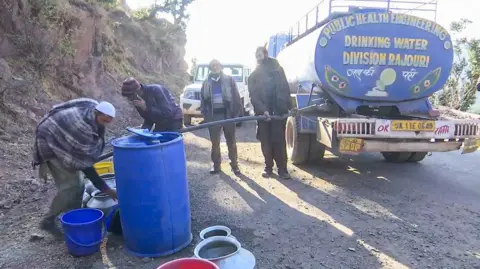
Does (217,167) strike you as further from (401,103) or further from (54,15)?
(54,15)

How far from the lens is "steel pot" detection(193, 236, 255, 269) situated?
2689 millimetres

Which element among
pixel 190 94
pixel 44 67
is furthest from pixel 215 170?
pixel 44 67

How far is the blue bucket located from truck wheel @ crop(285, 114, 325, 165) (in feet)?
11.5

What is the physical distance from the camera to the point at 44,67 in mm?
8906

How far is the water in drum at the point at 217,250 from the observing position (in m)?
2.90

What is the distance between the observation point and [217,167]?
606cm

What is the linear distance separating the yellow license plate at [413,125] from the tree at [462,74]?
11.5m

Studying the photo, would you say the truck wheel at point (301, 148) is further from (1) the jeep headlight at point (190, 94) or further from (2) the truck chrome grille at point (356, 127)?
(1) the jeep headlight at point (190, 94)

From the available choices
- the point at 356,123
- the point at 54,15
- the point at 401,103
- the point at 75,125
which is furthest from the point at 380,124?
the point at 54,15

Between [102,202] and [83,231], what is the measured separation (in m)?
0.55

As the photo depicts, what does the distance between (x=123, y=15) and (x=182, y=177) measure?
19.8 m

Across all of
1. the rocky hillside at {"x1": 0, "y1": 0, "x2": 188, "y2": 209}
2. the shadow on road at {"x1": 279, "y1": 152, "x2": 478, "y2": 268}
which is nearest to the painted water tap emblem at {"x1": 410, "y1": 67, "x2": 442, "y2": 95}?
the shadow on road at {"x1": 279, "y1": 152, "x2": 478, "y2": 268}

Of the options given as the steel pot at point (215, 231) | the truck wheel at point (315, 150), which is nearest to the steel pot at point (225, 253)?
the steel pot at point (215, 231)

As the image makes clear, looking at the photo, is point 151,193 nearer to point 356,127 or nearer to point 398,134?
point 356,127
